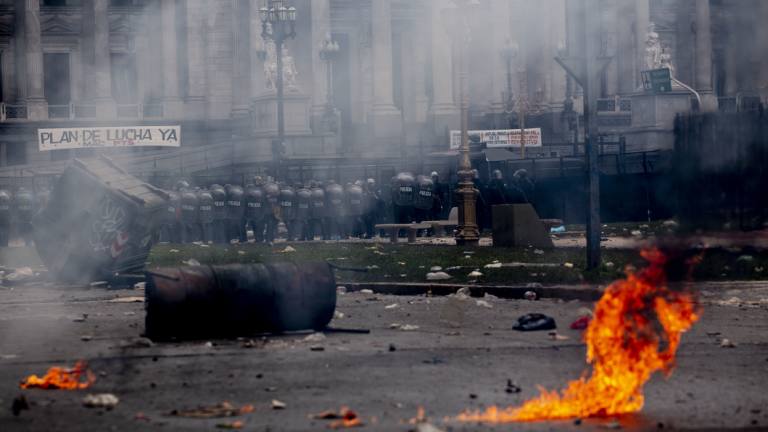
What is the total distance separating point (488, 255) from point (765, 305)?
7.86 m

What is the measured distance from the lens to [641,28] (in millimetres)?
30781

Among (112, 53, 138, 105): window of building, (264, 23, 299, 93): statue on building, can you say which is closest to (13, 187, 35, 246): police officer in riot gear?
(264, 23, 299, 93): statue on building

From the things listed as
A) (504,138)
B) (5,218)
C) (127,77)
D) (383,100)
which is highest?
(127,77)

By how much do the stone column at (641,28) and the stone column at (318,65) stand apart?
1056cm

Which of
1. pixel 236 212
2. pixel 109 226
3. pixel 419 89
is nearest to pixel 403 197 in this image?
pixel 236 212

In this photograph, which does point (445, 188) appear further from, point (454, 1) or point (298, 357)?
point (298, 357)

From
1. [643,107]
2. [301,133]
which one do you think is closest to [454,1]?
[643,107]

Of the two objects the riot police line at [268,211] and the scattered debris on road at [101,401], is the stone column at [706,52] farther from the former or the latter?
the riot police line at [268,211]

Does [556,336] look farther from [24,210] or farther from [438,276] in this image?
Result: [24,210]

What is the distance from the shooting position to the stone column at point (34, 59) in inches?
969

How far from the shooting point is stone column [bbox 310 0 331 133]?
47.9 m

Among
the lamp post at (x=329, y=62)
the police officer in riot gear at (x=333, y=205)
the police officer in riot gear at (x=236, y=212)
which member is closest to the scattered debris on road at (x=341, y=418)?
the police officer in riot gear at (x=236, y=212)

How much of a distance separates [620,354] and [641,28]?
2330 cm

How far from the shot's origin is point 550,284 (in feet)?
54.9
